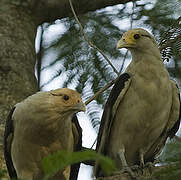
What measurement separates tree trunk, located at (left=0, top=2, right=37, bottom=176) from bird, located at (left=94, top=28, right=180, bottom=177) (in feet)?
4.05

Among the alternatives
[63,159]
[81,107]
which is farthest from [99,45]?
[63,159]

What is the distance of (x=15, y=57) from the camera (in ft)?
19.2

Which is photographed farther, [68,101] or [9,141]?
[9,141]

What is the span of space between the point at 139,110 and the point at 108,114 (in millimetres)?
441

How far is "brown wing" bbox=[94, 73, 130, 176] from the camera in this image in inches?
216

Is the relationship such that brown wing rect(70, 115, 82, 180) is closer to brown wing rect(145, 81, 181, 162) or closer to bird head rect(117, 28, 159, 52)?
brown wing rect(145, 81, 181, 162)

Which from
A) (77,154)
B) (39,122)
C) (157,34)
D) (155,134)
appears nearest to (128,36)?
(157,34)

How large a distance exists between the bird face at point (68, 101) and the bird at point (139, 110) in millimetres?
680

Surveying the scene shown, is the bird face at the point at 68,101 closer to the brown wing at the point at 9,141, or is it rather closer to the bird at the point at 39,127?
the bird at the point at 39,127

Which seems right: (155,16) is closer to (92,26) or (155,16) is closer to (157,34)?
(157,34)

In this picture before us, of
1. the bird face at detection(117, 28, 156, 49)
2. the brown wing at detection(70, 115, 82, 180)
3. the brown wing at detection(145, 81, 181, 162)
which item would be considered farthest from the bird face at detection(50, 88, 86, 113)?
the brown wing at detection(145, 81, 181, 162)

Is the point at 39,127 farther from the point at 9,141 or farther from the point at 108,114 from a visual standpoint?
the point at 108,114

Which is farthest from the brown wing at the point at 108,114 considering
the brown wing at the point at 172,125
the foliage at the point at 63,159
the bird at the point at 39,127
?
the foliage at the point at 63,159

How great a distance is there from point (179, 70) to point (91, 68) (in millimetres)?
1379
